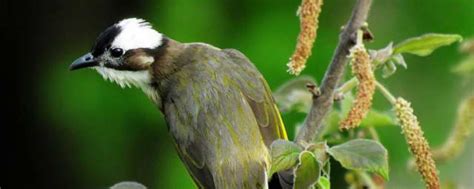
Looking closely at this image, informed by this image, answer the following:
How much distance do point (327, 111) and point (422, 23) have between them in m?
3.64

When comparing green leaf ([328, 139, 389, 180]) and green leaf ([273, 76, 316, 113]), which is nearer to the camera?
green leaf ([328, 139, 389, 180])

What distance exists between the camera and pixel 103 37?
10.6 ft

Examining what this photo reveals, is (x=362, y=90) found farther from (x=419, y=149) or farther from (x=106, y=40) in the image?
(x=106, y=40)

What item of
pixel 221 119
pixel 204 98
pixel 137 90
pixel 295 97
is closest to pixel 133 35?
pixel 204 98

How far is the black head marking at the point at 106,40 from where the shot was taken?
3.20m

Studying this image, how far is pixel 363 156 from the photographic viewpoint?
2.20 m

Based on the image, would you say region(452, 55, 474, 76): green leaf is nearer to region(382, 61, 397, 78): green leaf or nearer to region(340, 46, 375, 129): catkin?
region(382, 61, 397, 78): green leaf

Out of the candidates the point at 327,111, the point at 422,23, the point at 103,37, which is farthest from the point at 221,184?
the point at 422,23

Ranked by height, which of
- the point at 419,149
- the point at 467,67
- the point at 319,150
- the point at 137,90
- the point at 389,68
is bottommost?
the point at 137,90

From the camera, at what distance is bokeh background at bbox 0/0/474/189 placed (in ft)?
18.5

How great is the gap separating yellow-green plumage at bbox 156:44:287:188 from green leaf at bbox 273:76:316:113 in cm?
14

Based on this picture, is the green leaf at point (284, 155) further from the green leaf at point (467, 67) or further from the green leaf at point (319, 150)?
the green leaf at point (467, 67)

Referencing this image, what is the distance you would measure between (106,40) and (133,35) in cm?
9

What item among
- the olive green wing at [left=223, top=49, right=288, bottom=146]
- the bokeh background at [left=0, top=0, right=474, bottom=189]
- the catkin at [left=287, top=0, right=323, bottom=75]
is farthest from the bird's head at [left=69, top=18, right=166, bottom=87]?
the bokeh background at [left=0, top=0, right=474, bottom=189]
